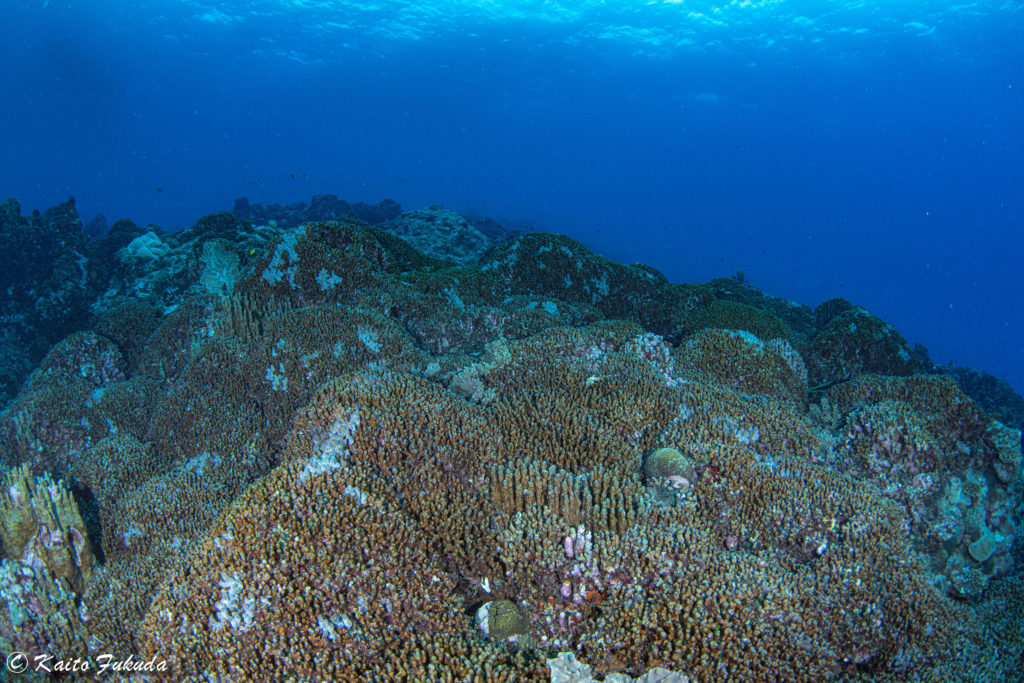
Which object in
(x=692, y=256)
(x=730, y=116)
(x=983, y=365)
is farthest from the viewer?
(x=730, y=116)

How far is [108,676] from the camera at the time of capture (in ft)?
11.8

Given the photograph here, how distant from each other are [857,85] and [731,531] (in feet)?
421

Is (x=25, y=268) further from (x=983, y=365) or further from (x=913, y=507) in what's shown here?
(x=983, y=365)

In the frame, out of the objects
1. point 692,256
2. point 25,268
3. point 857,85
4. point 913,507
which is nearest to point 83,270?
point 25,268

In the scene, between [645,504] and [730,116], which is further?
[730,116]

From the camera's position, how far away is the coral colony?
326 centimetres

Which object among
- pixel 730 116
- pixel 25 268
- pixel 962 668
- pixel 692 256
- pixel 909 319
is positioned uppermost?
pixel 730 116

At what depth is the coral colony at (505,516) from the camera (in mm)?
3258

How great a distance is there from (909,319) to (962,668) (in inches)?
7256

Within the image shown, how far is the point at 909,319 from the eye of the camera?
468 ft

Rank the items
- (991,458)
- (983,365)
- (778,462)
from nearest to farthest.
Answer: (778,462), (991,458), (983,365)

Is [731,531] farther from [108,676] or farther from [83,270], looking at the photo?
[83,270]

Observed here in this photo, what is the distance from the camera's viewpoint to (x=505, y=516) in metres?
4.05

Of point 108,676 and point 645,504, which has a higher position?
point 645,504
